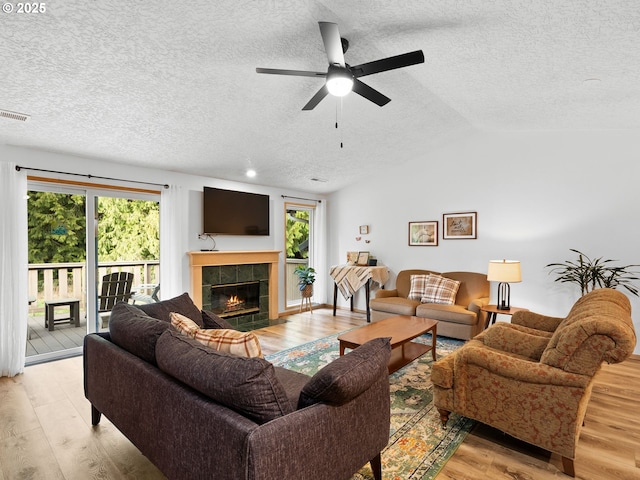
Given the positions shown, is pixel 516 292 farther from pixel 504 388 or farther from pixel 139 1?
pixel 139 1

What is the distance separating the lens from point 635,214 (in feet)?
12.9

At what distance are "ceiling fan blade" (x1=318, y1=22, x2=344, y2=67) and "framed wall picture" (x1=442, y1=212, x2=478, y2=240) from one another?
366cm

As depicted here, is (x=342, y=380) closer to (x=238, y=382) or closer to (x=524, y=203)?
(x=238, y=382)

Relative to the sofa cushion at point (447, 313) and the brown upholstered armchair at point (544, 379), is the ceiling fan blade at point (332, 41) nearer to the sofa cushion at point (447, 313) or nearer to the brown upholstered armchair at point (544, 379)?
the brown upholstered armchair at point (544, 379)

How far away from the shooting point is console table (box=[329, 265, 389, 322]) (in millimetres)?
5738

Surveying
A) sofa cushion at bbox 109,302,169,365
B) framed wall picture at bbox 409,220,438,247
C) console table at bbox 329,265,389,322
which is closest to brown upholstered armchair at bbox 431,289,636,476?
sofa cushion at bbox 109,302,169,365

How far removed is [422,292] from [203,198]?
3.49 metres

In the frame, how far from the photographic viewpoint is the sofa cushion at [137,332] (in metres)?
1.85

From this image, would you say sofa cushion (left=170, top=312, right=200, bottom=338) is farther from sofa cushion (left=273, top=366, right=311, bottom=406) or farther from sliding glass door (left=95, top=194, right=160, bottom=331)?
sliding glass door (left=95, top=194, right=160, bottom=331)

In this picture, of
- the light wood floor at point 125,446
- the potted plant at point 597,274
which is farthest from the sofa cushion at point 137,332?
the potted plant at point 597,274

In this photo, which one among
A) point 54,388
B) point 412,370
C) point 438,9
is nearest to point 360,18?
point 438,9

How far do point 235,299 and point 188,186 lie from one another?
1.84 meters

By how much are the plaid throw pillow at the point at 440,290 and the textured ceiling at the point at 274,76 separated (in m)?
2.22

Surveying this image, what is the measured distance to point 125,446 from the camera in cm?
224
